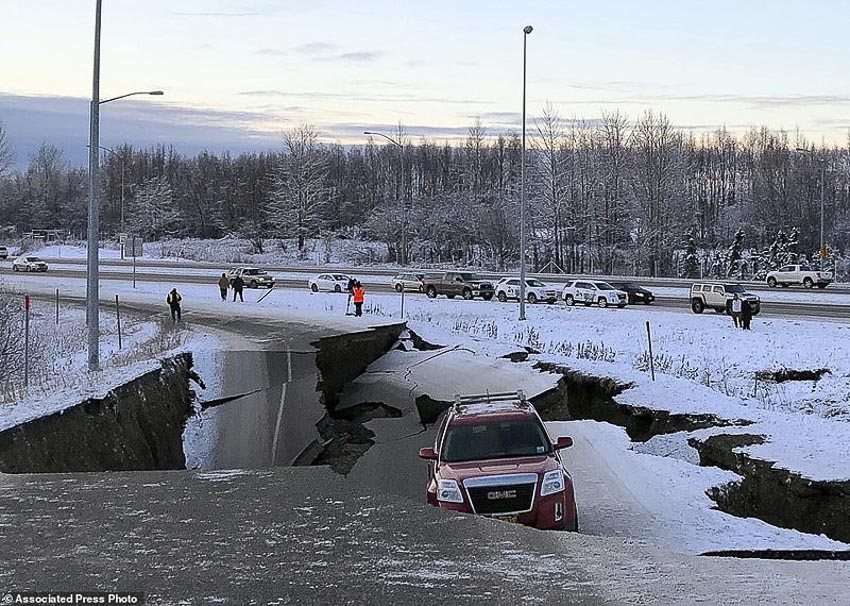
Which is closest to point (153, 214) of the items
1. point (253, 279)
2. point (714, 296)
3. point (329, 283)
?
point (253, 279)

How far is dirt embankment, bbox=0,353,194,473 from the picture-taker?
13852 mm

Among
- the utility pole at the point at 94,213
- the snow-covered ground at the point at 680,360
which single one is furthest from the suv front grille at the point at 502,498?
the utility pole at the point at 94,213

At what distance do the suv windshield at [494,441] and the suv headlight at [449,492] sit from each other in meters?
0.59

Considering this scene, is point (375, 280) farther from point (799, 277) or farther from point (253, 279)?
point (799, 277)

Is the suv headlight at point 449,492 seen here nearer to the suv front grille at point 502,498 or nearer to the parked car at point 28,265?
the suv front grille at point 502,498

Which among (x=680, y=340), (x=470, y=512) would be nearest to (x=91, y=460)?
(x=470, y=512)

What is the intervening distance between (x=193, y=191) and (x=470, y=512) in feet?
386

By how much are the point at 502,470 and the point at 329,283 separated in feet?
148

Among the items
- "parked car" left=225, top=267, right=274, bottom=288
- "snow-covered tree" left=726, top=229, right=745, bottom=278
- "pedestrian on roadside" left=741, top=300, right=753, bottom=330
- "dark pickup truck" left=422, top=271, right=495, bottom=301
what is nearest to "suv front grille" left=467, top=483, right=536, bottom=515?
"pedestrian on roadside" left=741, top=300, right=753, bottom=330

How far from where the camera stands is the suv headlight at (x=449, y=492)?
10711mm

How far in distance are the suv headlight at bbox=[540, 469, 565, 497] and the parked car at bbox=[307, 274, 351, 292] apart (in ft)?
146

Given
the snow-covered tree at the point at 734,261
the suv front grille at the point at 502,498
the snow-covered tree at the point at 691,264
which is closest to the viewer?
the suv front grille at the point at 502,498

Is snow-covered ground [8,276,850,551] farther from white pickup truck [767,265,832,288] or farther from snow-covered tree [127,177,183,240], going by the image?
snow-covered tree [127,177,183,240]

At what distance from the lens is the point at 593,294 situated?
48.5 metres
